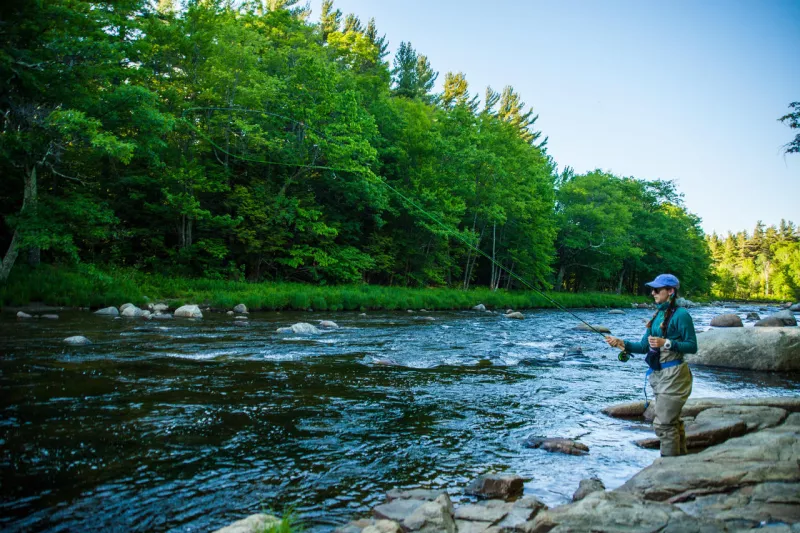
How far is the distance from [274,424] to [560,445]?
3.28 meters

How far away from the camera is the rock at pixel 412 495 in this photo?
4195 mm

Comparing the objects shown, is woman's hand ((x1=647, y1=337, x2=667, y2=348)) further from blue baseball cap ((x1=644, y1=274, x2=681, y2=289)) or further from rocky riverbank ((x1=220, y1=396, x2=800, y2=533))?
rocky riverbank ((x1=220, y1=396, x2=800, y2=533))

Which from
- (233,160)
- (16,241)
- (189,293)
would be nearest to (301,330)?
(189,293)

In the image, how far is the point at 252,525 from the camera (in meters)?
3.21

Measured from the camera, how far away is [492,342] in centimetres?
1497

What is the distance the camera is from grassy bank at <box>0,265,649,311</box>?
1653 centimetres

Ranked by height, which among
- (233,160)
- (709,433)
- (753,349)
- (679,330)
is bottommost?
(709,433)

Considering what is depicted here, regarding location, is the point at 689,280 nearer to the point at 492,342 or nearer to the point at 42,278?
the point at 492,342

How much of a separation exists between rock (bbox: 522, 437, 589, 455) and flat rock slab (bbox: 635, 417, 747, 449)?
2.83 feet

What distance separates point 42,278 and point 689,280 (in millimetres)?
65659

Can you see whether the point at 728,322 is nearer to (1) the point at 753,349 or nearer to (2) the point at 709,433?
(1) the point at 753,349

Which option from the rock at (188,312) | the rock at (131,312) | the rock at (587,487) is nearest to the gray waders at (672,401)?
the rock at (587,487)

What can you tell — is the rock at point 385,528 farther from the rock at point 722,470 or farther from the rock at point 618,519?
the rock at point 722,470

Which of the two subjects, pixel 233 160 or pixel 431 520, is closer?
pixel 431 520
